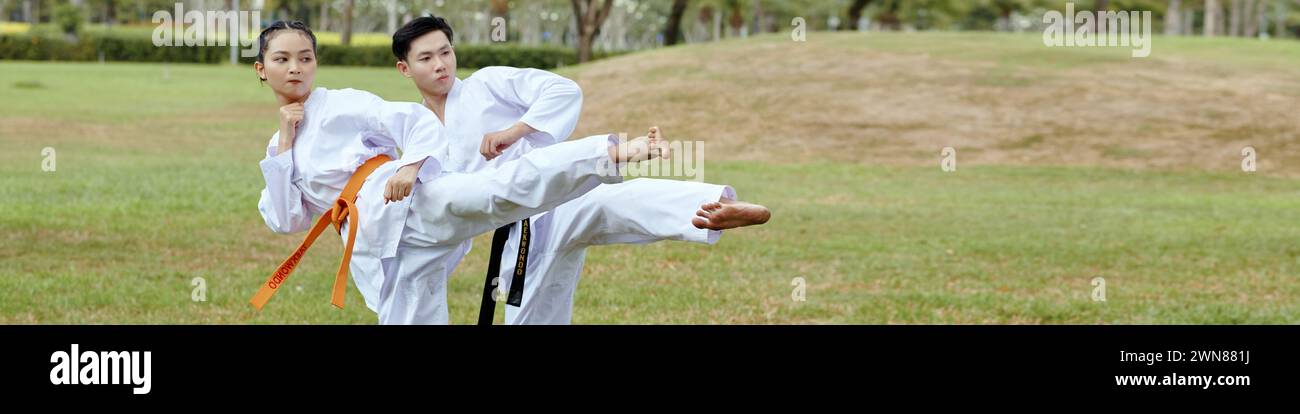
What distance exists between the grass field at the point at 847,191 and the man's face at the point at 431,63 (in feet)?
12.1

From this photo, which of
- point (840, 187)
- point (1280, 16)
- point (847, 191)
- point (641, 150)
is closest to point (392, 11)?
point (1280, 16)

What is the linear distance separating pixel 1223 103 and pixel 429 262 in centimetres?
2151

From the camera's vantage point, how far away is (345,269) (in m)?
5.04

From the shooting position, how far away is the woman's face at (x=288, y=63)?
16.2ft

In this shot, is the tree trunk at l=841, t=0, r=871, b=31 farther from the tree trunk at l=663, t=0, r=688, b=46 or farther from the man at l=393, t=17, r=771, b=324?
the man at l=393, t=17, r=771, b=324

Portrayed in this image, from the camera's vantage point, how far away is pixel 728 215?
4.59 metres

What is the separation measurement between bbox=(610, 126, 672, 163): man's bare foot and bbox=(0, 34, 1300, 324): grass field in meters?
4.31

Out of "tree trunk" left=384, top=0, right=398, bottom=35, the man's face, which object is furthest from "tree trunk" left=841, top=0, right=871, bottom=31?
the man's face

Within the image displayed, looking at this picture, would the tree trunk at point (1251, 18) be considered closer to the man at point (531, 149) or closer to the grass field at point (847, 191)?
the grass field at point (847, 191)

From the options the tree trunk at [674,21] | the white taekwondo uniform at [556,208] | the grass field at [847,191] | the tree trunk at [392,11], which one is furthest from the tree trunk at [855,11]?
the white taekwondo uniform at [556,208]

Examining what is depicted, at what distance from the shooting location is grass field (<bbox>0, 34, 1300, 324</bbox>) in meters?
9.39
